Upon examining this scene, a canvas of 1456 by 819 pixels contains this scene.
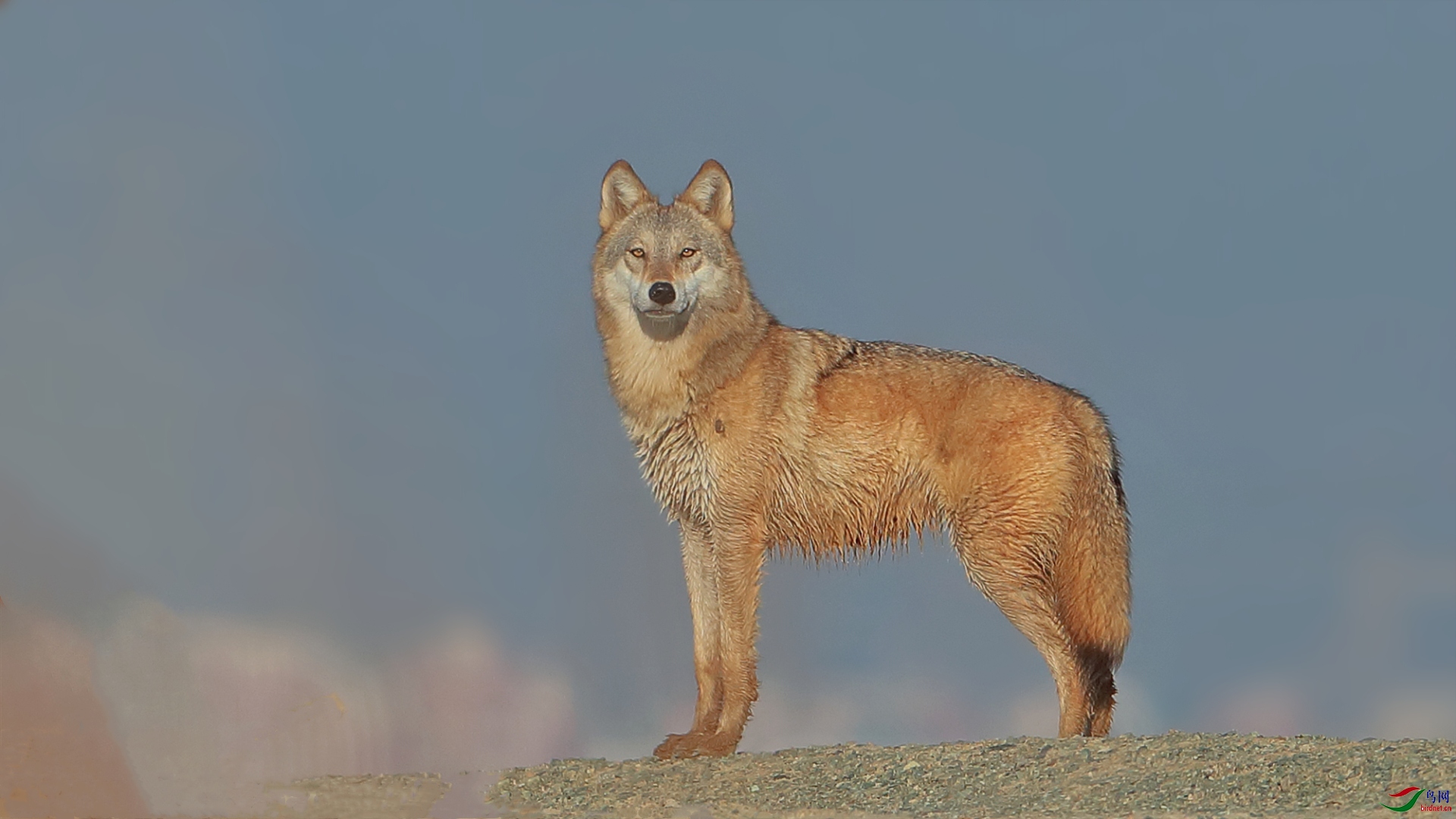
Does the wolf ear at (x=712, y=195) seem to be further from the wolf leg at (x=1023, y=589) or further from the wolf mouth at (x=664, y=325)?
the wolf leg at (x=1023, y=589)

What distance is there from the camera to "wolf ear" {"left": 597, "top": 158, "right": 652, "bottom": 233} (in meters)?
11.0

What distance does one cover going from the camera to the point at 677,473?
10672 mm

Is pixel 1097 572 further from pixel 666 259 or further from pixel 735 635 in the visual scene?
pixel 666 259

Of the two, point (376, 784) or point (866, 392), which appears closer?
point (376, 784)

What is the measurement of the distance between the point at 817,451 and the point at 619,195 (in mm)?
2476

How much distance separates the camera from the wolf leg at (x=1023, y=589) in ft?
34.8

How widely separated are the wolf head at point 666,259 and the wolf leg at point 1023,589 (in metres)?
2.60

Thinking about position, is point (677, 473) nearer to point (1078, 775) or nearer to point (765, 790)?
point (765, 790)

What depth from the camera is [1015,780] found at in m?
8.61

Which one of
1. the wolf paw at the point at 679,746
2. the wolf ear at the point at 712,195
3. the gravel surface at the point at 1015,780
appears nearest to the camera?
the gravel surface at the point at 1015,780

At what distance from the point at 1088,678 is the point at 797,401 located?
117 inches

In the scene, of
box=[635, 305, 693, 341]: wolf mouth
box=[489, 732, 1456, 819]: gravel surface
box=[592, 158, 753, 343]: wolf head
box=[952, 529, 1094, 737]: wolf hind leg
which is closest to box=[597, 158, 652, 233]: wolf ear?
box=[592, 158, 753, 343]: wolf head

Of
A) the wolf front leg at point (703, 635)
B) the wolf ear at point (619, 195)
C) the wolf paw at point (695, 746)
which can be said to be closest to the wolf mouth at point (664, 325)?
the wolf ear at point (619, 195)

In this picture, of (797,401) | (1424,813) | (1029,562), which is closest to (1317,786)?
(1424,813)
